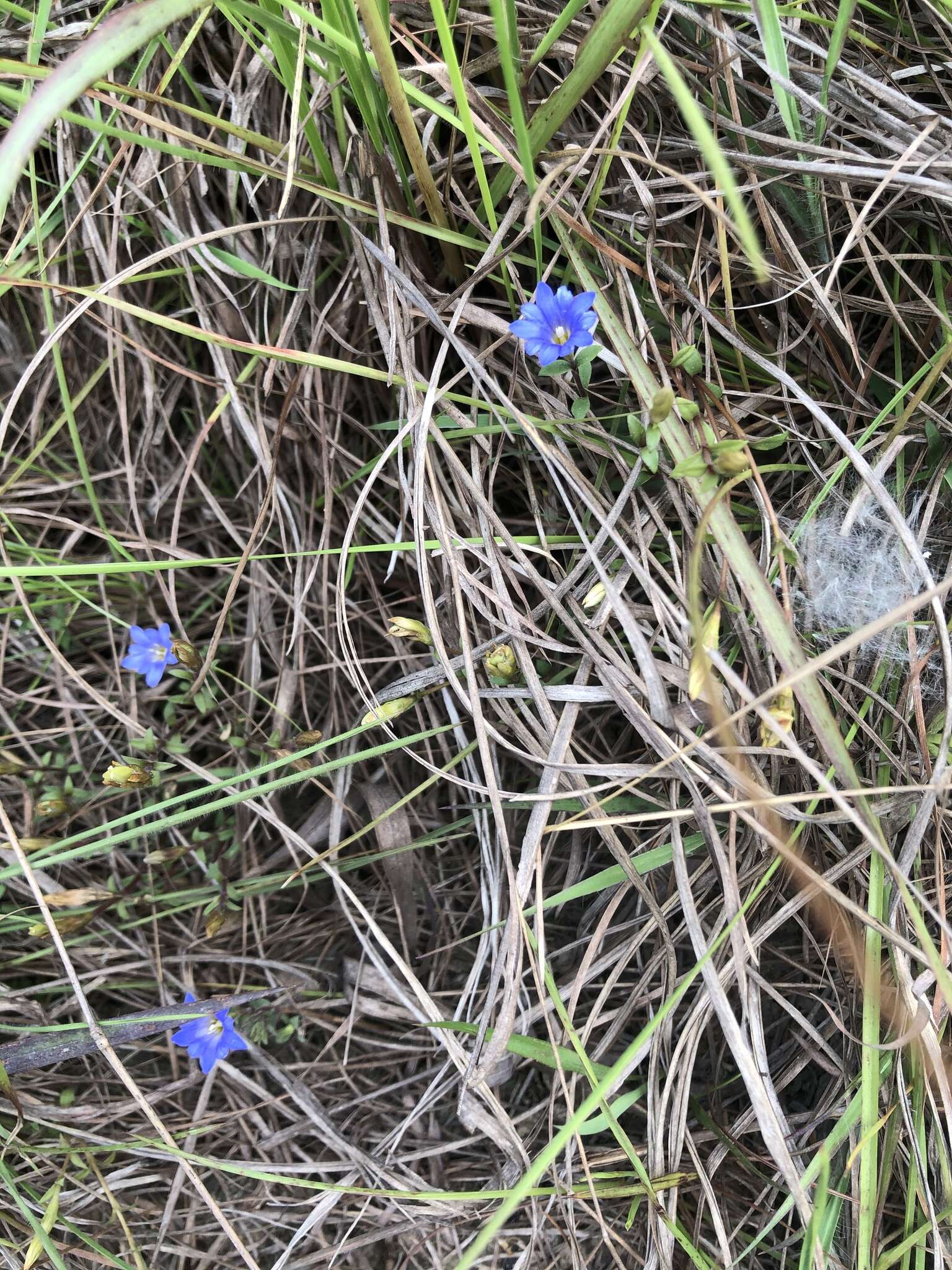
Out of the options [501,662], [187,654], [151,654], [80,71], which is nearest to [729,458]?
[501,662]

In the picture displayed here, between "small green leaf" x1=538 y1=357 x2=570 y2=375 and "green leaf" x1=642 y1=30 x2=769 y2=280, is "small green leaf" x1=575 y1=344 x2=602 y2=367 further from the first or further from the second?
"green leaf" x1=642 y1=30 x2=769 y2=280

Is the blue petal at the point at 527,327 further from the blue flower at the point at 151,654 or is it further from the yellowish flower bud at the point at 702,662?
the blue flower at the point at 151,654

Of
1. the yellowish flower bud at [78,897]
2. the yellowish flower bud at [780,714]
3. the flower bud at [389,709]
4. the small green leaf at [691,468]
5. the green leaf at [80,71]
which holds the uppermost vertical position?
the green leaf at [80,71]

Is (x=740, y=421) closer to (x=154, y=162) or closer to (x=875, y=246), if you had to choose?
(x=875, y=246)

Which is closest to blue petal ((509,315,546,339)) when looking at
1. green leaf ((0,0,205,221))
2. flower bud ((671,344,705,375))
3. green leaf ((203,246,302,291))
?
flower bud ((671,344,705,375))

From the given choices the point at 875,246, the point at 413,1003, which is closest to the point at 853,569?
the point at 875,246

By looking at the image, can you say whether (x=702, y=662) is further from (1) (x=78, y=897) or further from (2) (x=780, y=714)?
(1) (x=78, y=897)

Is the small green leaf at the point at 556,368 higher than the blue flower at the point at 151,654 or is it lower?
higher

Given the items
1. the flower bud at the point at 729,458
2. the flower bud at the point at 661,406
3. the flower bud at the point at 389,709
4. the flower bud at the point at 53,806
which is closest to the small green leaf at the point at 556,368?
the flower bud at the point at 661,406
